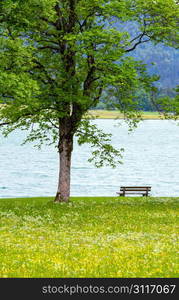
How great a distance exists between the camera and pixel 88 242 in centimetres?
2033

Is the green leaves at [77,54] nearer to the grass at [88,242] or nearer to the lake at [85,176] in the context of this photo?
the grass at [88,242]

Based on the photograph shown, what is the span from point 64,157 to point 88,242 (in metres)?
17.2

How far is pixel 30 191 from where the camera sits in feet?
227

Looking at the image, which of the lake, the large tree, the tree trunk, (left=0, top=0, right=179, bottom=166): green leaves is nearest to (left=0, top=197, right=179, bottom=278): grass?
the tree trunk

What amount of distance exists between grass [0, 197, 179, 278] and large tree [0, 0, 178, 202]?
22.0 feet

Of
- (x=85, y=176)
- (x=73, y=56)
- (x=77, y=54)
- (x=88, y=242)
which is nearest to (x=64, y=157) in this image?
(x=73, y=56)

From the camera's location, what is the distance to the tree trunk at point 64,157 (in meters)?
36.8

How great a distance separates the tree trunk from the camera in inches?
1447

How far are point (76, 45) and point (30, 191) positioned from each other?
131ft

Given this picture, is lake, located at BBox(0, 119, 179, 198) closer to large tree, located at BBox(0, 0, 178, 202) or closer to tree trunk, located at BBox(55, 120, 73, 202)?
tree trunk, located at BBox(55, 120, 73, 202)

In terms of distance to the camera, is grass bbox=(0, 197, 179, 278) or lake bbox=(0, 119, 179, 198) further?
lake bbox=(0, 119, 179, 198)

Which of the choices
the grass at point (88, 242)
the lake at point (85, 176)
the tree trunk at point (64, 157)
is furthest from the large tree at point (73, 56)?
the lake at point (85, 176)

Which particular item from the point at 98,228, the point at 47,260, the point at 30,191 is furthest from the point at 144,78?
the point at 30,191

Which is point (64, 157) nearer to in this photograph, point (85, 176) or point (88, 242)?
point (88, 242)
